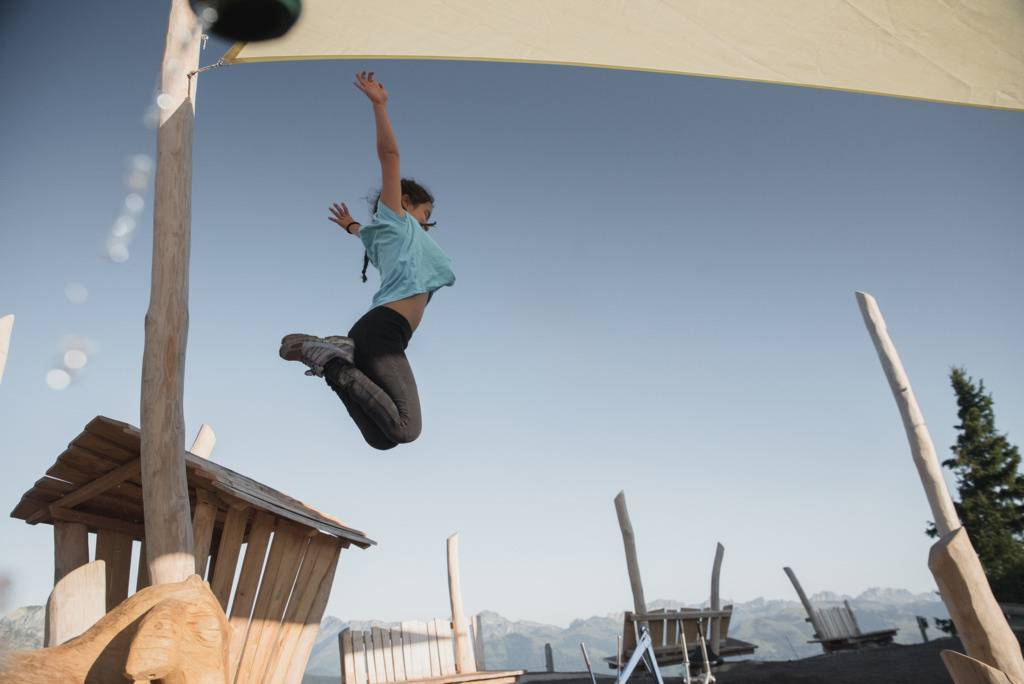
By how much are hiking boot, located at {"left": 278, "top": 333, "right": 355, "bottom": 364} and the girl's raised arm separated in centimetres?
73

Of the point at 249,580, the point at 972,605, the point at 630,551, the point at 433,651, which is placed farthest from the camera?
the point at 630,551

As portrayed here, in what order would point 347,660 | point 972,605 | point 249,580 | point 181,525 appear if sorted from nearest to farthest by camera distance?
point 181,525
point 972,605
point 249,580
point 347,660

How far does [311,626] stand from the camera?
4.47m

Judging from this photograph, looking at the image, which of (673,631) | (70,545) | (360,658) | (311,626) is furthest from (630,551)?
(70,545)

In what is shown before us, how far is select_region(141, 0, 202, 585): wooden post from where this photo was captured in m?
3.15

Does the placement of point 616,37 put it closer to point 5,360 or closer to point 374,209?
point 374,209

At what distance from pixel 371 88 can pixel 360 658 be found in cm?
656

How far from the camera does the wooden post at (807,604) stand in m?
15.4

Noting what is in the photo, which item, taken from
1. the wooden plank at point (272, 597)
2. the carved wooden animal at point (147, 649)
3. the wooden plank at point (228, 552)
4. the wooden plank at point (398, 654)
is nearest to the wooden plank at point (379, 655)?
the wooden plank at point (398, 654)

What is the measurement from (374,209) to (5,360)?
4.40 m

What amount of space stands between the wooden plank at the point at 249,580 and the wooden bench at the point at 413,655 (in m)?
3.41

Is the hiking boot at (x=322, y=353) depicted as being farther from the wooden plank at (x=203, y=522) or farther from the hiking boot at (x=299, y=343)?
the wooden plank at (x=203, y=522)

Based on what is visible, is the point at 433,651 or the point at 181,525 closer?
the point at 181,525

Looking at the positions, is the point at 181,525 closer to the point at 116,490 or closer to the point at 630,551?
the point at 116,490
